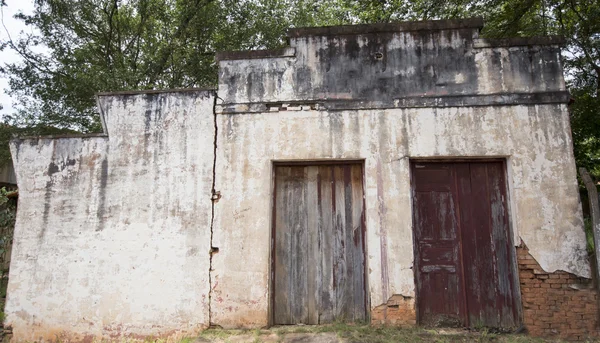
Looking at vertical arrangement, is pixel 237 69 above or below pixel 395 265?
above

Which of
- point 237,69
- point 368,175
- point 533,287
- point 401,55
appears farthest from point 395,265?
point 237,69

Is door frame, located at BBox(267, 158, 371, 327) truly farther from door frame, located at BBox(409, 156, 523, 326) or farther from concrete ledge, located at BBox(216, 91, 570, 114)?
concrete ledge, located at BBox(216, 91, 570, 114)

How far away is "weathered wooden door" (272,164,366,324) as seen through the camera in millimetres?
5133

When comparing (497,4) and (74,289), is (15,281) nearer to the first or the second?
(74,289)

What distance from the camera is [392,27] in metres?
5.45

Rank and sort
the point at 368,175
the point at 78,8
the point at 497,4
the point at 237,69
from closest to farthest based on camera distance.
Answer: the point at 368,175, the point at 237,69, the point at 497,4, the point at 78,8

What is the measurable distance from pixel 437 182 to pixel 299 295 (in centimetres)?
232

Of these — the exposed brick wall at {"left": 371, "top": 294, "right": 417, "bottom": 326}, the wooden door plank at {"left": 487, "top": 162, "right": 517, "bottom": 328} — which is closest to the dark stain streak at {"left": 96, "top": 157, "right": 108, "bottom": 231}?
the exposed brick wall at {"left": 371, "top": 294, "right": 417, "bottom": 326}

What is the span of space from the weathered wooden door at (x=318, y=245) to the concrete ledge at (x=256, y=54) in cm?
156

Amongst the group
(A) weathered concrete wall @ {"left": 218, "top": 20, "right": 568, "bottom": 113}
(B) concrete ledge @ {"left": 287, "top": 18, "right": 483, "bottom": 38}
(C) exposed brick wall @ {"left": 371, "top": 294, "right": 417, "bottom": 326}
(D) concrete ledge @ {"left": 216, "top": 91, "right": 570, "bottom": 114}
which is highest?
(B) concrete ledge @ {"left": 287, "top": 18, "right": 483, "bottom": 38}

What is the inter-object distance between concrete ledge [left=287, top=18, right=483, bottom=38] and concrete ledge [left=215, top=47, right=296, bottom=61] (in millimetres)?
239

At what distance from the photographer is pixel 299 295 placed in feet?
17.0

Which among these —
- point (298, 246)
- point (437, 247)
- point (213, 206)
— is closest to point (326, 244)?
point (298, 246)

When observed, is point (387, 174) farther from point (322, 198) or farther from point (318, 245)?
point (318, 245)
